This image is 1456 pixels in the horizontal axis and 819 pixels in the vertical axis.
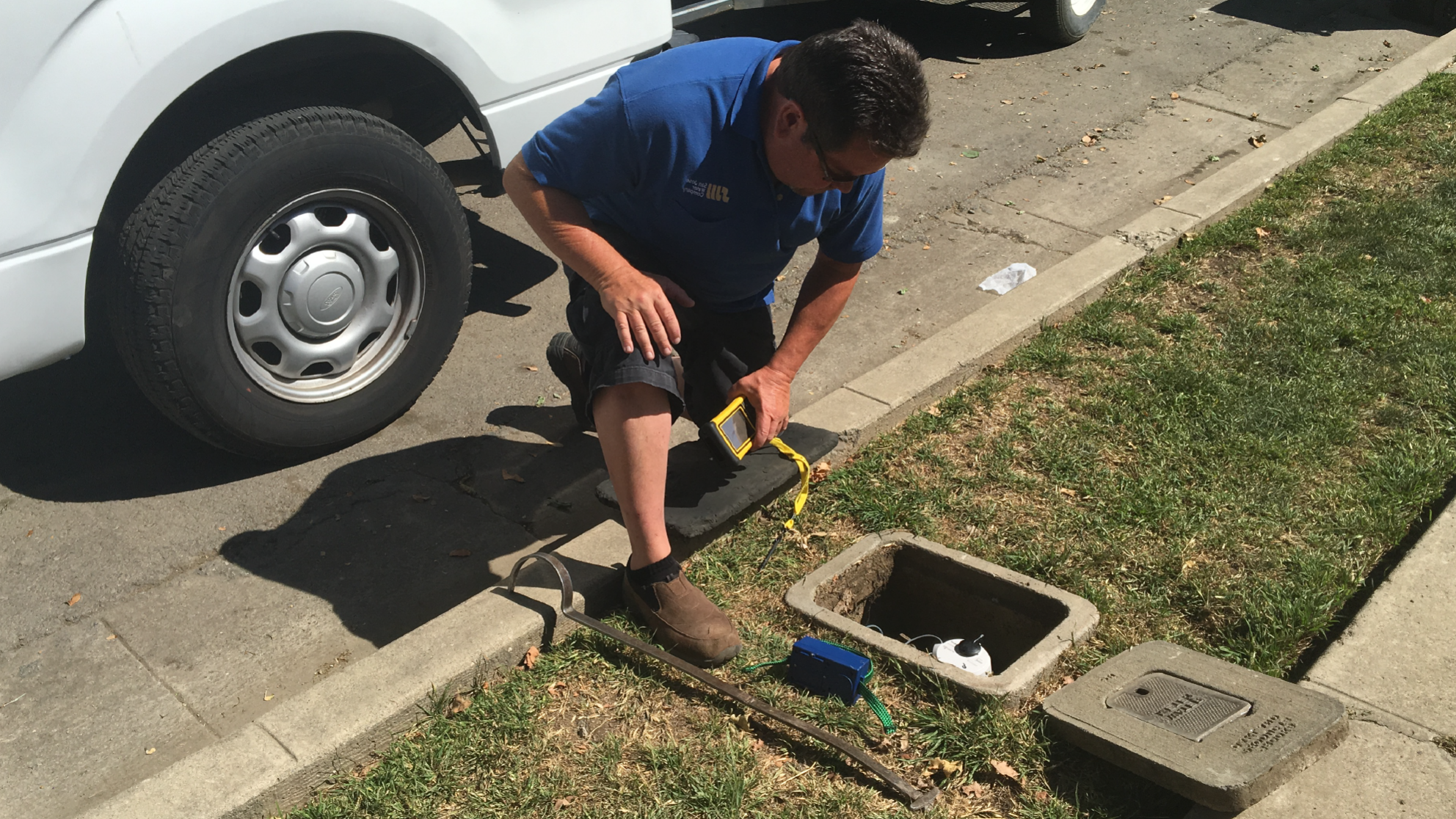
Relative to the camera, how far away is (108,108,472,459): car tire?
3.24 metres

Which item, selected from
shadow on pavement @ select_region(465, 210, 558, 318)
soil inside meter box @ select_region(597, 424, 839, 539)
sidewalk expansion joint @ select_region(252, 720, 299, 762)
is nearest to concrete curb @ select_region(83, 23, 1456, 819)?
sidewalk expansion joint @ select_region(252, 720, 299, 762)

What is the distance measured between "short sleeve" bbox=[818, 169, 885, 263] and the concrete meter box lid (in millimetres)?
1242

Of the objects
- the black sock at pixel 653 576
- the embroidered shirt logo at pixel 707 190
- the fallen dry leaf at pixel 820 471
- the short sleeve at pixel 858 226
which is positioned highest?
the embroidered shirt logo at pixel 707 190

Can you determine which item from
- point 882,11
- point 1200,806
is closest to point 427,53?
point 1200,806

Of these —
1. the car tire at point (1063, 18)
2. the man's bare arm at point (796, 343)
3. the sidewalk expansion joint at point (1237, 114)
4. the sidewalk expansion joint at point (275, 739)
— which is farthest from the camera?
the car tire at point (1063, 18)

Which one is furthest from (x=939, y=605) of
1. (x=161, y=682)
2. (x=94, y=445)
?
(x=94, y=445)

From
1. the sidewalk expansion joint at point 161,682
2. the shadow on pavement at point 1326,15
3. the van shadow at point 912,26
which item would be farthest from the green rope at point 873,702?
the shadow on pavement at point 1326,15

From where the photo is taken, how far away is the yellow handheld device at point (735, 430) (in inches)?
115

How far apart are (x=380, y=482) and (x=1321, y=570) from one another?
2726 mm

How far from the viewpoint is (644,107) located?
2.73 meters

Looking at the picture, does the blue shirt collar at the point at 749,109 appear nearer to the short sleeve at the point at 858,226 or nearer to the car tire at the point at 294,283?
the short sleeve at the point at 858,226

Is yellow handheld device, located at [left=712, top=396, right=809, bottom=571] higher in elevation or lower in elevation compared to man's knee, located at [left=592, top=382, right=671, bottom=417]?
lower

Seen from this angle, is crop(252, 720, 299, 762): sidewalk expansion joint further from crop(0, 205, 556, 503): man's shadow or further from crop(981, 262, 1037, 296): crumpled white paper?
crop(981, 262, 1037, 296): crumpled white paper

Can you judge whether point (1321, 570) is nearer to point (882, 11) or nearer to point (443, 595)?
point (443, 595)
